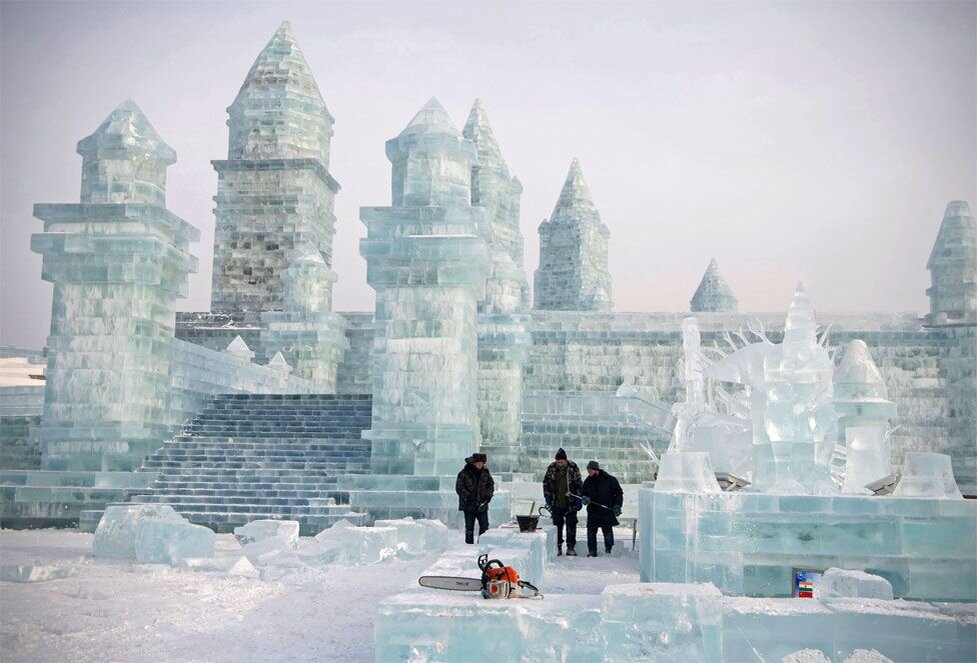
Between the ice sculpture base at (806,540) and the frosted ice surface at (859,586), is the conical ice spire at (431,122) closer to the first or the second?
the ice sculpture base at (806,540)

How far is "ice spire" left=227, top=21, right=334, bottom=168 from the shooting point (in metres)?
27.0

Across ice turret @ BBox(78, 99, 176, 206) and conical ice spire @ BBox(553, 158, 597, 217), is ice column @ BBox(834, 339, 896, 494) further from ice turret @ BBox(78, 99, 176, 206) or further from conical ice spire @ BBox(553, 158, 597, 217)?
conical ice spire @ BBox(553, 158, 597, 217)

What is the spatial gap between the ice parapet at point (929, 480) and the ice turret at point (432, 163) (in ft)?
25.1

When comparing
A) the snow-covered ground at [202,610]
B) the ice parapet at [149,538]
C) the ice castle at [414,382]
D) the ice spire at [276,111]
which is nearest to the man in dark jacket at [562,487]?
the snow-covered ground at [202,610]


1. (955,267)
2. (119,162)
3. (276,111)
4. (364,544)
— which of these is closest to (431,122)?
(119,162)

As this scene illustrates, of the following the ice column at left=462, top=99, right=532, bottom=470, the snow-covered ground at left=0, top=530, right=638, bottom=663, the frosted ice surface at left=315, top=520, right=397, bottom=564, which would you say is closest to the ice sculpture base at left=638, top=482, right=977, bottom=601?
the snow-covered ground at left=0, top=530, right=638, bottom=663

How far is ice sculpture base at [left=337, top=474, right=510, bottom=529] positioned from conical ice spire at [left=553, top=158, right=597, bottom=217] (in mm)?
23023

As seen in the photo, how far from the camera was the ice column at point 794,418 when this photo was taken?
24.8 feet

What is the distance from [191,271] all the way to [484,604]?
10586mm

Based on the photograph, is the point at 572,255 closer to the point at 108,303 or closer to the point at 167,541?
the point at 108,303

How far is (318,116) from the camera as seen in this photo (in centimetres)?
2789

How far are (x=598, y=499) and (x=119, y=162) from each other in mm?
8579

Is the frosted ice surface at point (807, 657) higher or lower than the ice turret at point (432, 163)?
lower

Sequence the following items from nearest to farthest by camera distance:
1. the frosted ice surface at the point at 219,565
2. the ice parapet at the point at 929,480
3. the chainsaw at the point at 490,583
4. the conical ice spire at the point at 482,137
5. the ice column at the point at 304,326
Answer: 1. the chainsaw at the point at 490,583
2. the ice parapet at the point at 929,480
3. the frosted ice surface at the point at 219,565
4. the ice column at the point at 304,326
5. the conical ice spire at the point at 482,137
